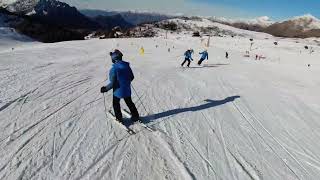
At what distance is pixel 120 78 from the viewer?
26.3 feet

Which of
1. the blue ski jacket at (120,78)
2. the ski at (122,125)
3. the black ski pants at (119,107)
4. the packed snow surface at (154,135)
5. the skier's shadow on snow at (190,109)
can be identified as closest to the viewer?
the packed snow surface at (154,135)

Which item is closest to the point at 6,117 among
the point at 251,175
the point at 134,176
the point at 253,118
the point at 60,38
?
the point at 134,176

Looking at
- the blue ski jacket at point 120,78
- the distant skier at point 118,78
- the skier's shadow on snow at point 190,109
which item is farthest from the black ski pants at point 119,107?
the skier's shadow on snow at point 190,109

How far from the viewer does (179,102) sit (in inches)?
460

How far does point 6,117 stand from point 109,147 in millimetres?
2918

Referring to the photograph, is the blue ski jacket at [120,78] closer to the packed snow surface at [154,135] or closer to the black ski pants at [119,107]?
the black ski pants at [119,107]

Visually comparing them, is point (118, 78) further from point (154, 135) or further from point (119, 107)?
point (154, 135)

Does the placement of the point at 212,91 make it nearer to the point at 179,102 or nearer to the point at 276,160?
the point at 179,102

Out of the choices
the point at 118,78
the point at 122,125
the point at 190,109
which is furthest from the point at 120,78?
the point at 190,109

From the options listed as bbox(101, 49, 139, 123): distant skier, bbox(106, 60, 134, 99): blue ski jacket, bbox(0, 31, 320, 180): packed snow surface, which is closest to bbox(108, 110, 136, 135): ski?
bbox(0, 31, 320, 180): packed snow surface

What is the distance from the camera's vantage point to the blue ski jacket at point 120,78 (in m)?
7.98

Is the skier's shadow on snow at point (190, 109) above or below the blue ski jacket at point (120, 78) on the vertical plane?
below

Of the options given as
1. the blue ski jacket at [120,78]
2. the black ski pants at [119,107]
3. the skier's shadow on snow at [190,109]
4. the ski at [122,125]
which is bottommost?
the skier's shadow on snow at [190,109]

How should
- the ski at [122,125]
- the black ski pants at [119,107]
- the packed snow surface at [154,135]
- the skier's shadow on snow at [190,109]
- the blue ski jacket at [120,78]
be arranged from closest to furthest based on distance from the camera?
the packed snow surface at [154,135]
the ski at [122,125]
the blue ski jacket at [120,78]
the black ski pants at [119,107]
the skier's shadow on snow at [190,109]
